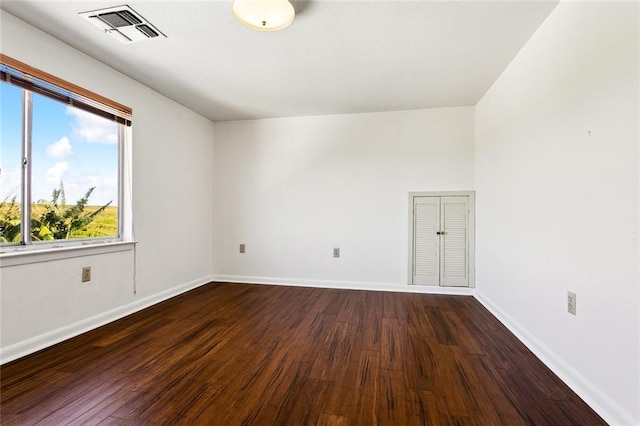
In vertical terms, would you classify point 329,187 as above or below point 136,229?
above

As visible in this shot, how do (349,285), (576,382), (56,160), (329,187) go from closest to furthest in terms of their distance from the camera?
(576,382), (56,160), (349,285), (329,187)

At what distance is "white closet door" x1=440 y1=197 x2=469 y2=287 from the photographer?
357 centimetres

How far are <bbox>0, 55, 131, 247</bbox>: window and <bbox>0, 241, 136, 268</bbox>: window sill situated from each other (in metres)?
0.13

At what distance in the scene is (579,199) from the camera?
1.62 metres

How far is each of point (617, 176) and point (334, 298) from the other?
8.79ft

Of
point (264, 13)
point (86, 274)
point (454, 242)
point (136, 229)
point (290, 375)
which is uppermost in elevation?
point (264, 13)

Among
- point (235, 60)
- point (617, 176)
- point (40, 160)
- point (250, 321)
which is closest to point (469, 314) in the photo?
point (617, 176)

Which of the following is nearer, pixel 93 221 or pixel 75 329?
pixel 75 329

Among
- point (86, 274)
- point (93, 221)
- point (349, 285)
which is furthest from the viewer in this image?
point (349, 285)

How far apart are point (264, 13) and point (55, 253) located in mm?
2320

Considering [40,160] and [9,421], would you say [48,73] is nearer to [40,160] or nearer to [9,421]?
[40,160]

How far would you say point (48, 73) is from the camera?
2.12 metres

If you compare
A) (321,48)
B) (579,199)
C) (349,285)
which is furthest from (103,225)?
(579,199)

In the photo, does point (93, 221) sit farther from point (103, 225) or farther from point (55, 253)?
point (55, 253)
